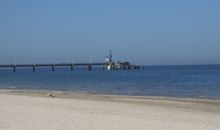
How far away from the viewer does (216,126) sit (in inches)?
563

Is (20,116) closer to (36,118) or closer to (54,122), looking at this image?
(36,118)

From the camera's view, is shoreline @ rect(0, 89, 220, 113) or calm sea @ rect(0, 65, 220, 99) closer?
shoreline @ rect(0, 89, 220, 113)

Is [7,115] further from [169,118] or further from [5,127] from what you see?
[169,118]

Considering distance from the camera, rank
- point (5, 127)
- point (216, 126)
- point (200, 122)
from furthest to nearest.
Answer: point (200, 122) → point (216, 126) → point (5, 127)

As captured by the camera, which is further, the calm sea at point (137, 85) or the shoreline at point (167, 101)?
the calm sea at point (137, 85)

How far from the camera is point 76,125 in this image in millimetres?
13805

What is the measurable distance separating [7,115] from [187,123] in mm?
5928

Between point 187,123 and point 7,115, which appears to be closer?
point 187,123

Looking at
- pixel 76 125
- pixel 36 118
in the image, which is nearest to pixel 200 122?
pixel 76 125

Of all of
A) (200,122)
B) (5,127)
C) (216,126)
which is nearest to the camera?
(5,127)

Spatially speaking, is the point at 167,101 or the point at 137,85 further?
the point at 137,85

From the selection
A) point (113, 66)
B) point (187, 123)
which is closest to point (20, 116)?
point (187, 123)

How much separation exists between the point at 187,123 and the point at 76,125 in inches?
137

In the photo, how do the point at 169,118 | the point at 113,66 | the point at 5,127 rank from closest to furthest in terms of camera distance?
the point at 5,127
the point at 169,118
the point at 113,66
